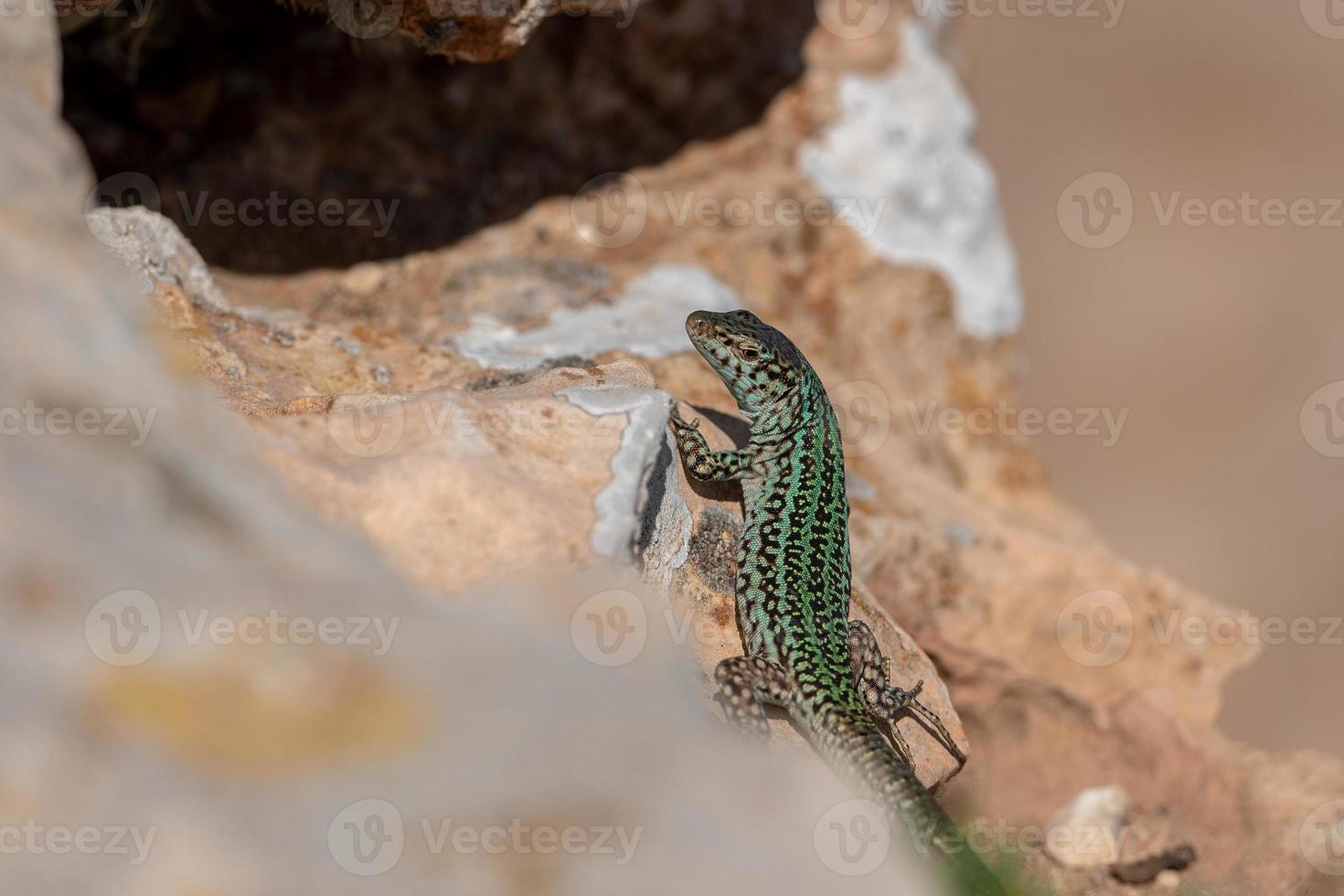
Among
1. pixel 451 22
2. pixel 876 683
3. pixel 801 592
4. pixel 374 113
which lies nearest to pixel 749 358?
pixel 801 592

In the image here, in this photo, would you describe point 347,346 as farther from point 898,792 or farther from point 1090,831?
point 1090,831

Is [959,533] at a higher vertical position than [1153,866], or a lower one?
higher

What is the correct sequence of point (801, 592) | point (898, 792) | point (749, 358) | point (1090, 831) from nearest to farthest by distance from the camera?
point (898, 792)
point (801, 592)
point (749, 358)
point (1090, 831)

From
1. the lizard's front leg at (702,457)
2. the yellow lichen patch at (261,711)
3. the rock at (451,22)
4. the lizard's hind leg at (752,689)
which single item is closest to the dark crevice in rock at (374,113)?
the rock at (451,22)

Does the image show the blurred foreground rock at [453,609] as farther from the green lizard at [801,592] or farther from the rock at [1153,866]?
the green lizard at [801,592]

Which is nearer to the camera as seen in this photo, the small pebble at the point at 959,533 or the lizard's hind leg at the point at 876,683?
the lizard's hind leg at the point at 876,683

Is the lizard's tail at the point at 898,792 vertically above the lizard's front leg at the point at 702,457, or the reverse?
the lizard's front leg at the point at 702,457
